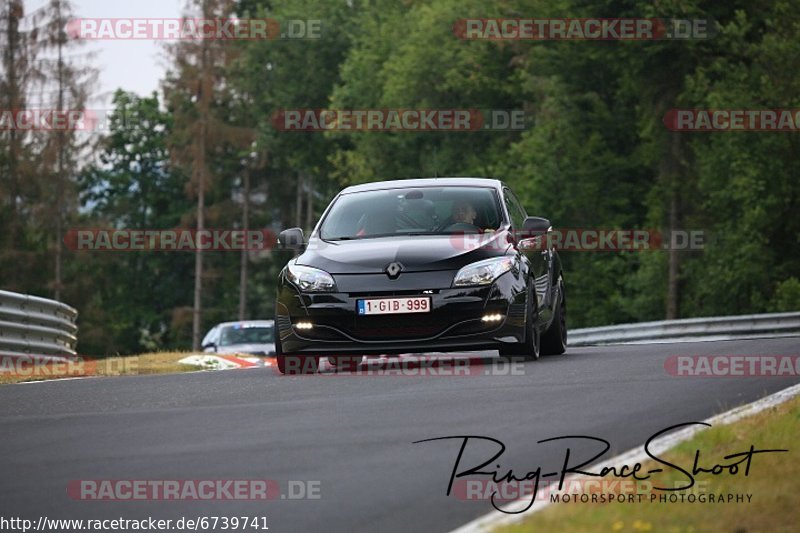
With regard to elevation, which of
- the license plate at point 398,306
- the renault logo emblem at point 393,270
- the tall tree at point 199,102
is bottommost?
the license plate at point 398,306

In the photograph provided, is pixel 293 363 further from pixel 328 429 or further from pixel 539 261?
pixel 328 429

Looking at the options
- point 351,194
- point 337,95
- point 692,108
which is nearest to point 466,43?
point 337,95

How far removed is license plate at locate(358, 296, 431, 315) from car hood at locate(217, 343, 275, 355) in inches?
943

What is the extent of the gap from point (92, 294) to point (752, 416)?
205 feet

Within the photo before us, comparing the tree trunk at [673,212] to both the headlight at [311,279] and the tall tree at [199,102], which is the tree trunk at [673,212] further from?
the headlight at [311,279]

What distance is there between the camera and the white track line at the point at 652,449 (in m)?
6.54

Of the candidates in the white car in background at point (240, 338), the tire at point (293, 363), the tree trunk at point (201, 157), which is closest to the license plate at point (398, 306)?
the tire at point (293, 363)

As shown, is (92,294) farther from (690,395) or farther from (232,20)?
(690,395)

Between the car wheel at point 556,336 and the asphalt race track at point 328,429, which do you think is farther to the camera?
the car wheel at point 556,336

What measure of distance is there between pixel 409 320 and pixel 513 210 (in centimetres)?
278

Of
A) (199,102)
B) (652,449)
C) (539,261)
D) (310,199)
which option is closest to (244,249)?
(310,199)

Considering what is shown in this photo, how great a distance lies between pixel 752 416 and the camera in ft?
31.0

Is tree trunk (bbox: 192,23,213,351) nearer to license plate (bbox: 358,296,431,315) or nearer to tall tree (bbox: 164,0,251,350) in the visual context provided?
tall tree (bbox: 164,0,251,350)

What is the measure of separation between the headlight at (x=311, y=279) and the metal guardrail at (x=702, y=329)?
12463mm
